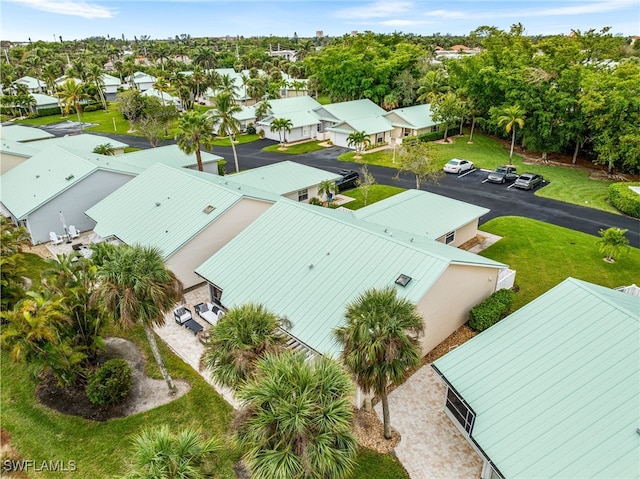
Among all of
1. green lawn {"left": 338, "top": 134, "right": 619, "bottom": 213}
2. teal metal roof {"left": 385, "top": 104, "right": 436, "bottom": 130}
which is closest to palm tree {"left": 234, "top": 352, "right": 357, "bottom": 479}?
green lawn {"left": 338, "top": 134, "right": 619, "bottom": 213}

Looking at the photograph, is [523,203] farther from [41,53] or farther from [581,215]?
[41,53]

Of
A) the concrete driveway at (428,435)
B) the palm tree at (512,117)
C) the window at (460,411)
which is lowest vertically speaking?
the concrete driveway at (428,435)

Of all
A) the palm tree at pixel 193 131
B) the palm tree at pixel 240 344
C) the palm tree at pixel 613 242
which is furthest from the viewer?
the palm tree at pixel 193 131

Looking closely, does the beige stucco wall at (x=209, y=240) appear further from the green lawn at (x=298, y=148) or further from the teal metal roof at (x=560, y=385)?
the green lawn at (x=298, y=148)

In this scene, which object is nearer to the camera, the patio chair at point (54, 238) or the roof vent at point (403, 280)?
the roof vent at point (403, 280)

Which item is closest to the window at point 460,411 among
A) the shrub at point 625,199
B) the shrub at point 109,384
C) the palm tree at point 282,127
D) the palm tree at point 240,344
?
the palm tree at point 240,344

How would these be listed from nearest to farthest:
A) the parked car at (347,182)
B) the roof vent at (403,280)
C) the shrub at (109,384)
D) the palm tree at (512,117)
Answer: the shrub at (109,384) → the roof vent at (403,280) → the parked car at (347,182) → the palm tree at (512,117)

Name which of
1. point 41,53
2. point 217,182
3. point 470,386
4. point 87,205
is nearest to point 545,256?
point 470,386

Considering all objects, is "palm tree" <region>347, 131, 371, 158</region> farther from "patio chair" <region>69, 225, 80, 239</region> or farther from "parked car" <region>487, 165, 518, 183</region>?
"patio chair" <region>69, 225, 80, 239</region>
